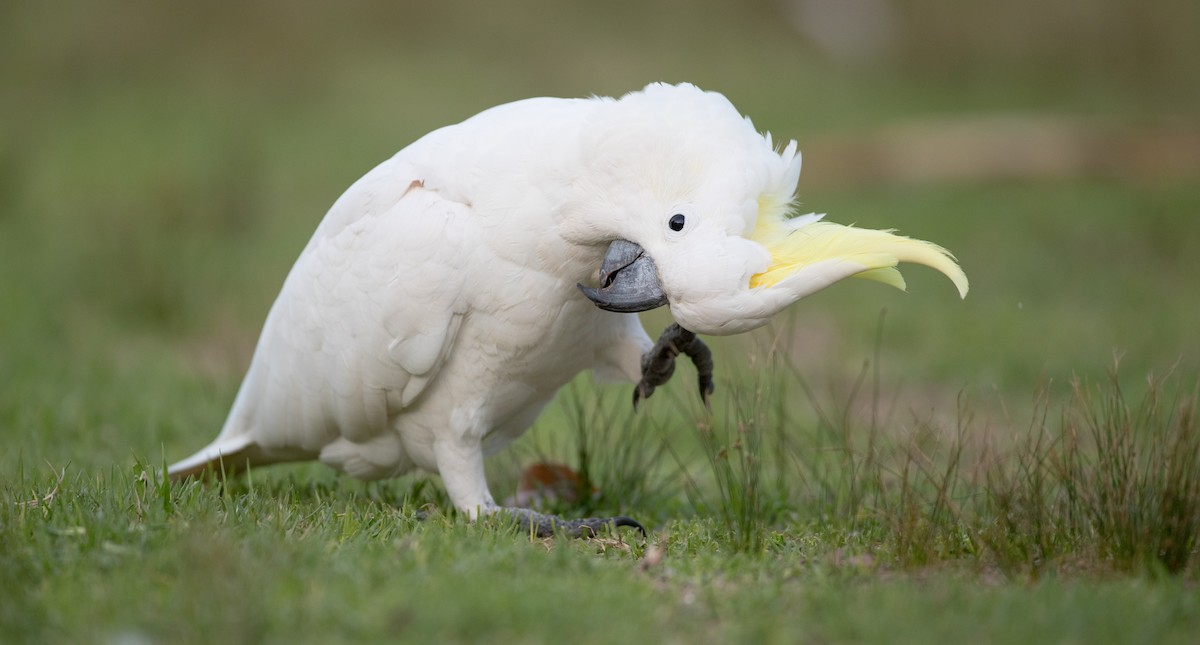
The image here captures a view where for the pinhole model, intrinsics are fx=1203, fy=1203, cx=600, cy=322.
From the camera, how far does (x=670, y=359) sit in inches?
146

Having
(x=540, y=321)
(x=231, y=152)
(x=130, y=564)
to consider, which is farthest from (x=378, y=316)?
(x=231, y=152)

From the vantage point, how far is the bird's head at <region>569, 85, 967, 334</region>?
288 cm

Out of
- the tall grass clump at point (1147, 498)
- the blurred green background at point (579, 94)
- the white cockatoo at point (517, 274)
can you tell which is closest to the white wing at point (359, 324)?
the white cockatoo at point (517, 274)

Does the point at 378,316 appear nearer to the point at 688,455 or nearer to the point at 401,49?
the point at 688,455

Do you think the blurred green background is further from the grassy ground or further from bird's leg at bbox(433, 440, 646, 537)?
bird's leg at bbox(433, 440, 646, 537)

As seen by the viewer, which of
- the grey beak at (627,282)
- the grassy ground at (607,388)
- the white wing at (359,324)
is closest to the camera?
the grassy ground at (607,388)

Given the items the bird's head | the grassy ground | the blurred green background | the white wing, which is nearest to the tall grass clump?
the grassy ground

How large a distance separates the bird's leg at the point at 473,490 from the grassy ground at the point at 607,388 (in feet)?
0.47

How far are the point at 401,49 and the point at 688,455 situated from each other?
11748mm

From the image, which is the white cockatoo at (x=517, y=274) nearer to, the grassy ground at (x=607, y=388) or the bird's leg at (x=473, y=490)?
the bird's leg at (x=473, y=490)

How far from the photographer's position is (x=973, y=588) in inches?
111

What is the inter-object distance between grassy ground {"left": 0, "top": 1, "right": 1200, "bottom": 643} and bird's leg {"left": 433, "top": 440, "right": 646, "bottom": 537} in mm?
143

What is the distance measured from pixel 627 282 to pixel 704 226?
272 mm

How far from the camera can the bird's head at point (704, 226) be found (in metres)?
2.88
